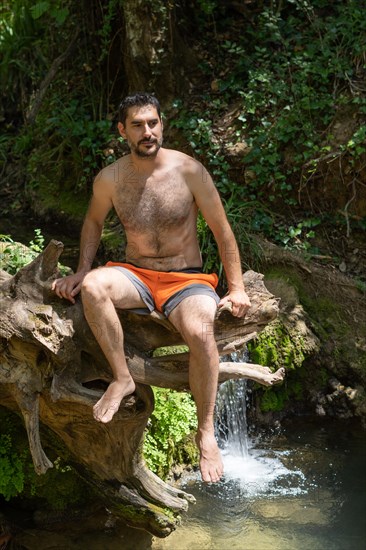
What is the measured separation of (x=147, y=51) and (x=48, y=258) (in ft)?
14.1

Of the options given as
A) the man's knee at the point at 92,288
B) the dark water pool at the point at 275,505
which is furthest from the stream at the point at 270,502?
the man's knee at the point at 92,288

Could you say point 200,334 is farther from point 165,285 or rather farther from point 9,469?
point 9,469

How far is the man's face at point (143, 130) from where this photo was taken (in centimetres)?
423

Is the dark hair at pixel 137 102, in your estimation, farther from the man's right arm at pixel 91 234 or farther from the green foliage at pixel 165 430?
the green foliage at pixel 165 430

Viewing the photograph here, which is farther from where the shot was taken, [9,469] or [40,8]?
[40,8]

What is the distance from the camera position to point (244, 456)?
21.0 ft

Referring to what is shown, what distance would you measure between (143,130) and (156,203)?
1.38 feet

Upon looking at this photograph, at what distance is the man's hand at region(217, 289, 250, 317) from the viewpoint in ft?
13.5

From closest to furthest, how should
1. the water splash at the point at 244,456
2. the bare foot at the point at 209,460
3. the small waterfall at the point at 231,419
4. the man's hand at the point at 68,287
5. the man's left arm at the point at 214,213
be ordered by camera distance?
the bare foot at the point at 209,460 < the man's hand at the point at 68,287 < the man's left arm at the point at 214,213 < the water splash at the point at 244,456 < the small waterfall at the point at 231,419

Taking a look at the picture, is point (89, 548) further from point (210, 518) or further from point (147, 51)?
point (147, 51)

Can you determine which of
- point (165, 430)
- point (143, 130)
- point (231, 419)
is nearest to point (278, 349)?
point (231, 419)

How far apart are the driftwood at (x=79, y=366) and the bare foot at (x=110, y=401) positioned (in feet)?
0.54

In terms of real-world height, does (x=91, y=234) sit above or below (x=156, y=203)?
below

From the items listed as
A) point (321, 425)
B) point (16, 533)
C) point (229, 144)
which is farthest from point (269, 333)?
point (16, 533)
